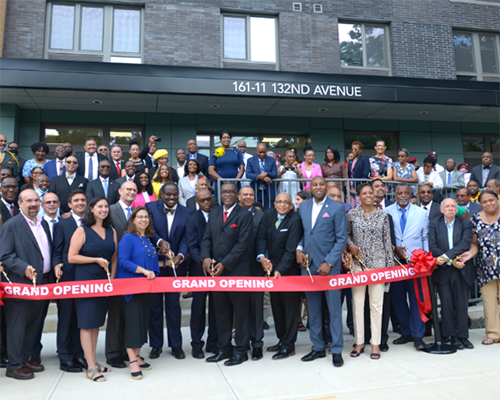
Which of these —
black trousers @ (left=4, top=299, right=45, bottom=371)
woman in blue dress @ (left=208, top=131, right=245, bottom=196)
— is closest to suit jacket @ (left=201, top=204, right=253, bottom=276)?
black trousers @ (left=4, top=299, right=45, bottom=371)

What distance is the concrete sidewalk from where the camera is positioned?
4.38 meters

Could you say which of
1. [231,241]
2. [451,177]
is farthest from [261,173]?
[451,177]

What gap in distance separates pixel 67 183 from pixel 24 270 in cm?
301

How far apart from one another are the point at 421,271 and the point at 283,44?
9.50 meters

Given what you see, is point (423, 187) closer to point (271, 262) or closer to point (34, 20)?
point (271, 262)

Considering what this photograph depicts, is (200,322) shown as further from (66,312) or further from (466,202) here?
A: (466,202)

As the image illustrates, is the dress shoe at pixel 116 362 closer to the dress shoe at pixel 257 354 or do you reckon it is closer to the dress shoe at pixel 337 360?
the dress shoe at pixel 257 354

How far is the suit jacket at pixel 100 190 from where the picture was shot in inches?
289

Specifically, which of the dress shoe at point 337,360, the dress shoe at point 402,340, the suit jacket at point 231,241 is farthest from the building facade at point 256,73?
the dress shoe at point 337,360

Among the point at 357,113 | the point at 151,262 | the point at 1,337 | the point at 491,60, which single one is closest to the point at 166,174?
the point at 151,262

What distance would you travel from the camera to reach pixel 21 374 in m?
4.85

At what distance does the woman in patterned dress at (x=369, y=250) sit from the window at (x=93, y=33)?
923cm

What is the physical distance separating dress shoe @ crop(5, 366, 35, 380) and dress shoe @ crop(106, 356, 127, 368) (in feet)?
2.87

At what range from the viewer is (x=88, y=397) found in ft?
14.3
